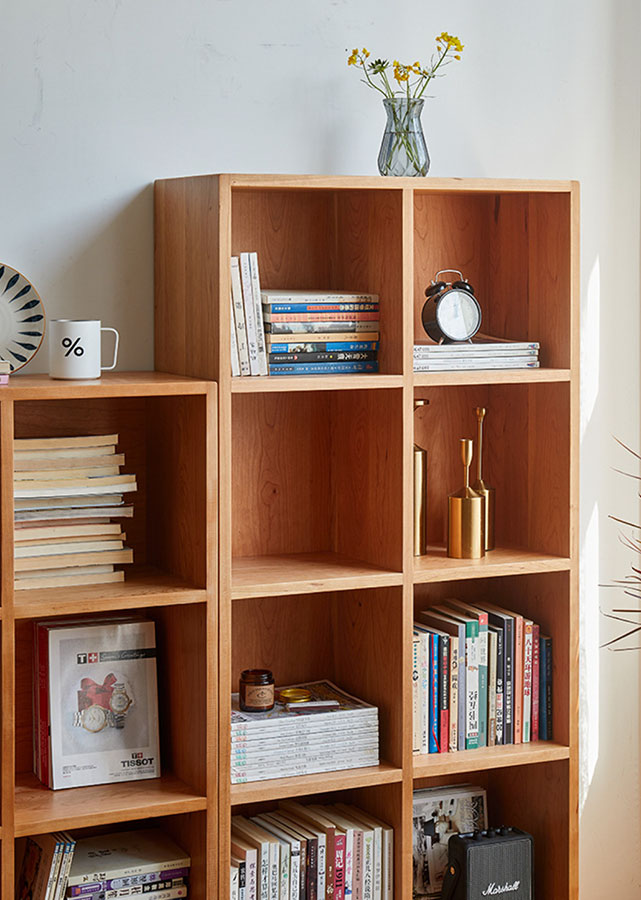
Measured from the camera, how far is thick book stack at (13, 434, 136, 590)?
2.20 meters

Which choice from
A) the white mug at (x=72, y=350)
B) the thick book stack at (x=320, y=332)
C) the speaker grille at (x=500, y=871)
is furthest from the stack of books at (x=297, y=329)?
the speaker grille at (x=500, y=871)

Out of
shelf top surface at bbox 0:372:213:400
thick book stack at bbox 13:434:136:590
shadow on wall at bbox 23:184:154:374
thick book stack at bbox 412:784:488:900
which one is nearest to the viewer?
shelf top surface at bbox 0:372:213:400

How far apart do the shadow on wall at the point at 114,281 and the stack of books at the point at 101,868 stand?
2.98ft

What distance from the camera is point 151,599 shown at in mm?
2211

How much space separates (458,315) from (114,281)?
0.69 m

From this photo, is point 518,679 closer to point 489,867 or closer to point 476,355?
point 489,867

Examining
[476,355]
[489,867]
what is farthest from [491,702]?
[476,355]

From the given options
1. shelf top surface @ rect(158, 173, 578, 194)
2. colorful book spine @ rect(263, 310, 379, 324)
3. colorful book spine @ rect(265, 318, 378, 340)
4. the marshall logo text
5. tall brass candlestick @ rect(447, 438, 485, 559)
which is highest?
shelf top surface @ rect(158, 173, 578, 194)

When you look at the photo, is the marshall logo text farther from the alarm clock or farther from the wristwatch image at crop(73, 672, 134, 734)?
the alarm clock

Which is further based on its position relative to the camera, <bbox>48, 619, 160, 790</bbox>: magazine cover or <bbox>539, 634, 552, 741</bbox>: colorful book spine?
<bbox>539, 634, 552, 741</bbox>: colorful book spine

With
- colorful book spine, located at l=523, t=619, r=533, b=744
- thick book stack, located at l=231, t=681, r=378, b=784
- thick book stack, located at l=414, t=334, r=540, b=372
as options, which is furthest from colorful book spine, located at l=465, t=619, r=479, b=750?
thick book stack, located at l=414, t=334, r=540, b=372

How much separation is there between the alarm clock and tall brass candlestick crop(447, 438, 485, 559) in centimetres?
33

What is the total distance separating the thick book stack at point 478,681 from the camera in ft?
8.26

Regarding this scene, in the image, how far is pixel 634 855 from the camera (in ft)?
9.96
